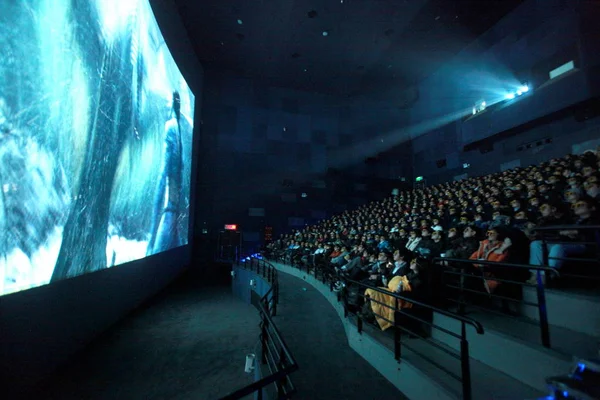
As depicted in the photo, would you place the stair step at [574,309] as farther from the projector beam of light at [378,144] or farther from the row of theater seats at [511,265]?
the projector beam of light at [378,144]

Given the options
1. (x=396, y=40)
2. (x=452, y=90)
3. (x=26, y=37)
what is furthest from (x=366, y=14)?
(x=26, y=37)

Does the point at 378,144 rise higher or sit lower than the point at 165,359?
higher

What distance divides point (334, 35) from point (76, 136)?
13750 mm

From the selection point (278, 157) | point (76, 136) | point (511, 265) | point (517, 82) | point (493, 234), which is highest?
point (517, 82)

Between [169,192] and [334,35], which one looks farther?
[334,35]

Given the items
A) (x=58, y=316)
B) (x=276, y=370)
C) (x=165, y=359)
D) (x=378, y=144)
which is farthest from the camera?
(x=378, y=144)

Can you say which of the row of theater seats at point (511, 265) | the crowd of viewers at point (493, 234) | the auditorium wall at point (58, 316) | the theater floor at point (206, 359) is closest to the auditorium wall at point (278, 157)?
the crowd of viewers at point (493, 234)

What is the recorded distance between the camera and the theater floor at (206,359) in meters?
3.40

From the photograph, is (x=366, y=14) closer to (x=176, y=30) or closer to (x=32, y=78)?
(x=176, y=30)

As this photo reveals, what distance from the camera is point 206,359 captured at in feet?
19.5

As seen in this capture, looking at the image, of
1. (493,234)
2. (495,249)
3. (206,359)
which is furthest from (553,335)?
(206,359)

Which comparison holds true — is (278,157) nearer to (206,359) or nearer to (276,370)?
(206,359)

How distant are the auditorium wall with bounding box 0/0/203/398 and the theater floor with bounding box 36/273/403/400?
37 centimetres

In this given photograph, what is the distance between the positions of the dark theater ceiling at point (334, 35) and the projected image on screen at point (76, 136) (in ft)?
20.9
